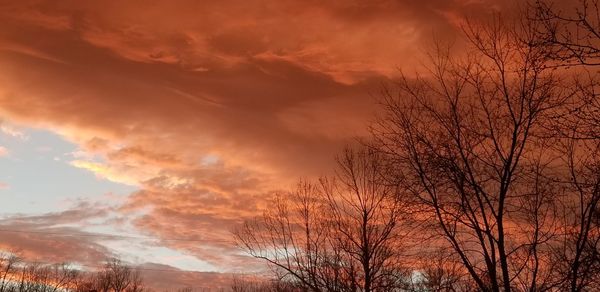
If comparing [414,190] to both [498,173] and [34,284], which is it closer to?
[498,173]

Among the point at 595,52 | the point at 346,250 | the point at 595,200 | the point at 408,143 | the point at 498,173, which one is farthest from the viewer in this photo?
the point at 346,250

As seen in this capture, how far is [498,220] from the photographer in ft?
37.8

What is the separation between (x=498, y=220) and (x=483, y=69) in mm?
3601

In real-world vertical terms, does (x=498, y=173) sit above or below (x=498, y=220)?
above

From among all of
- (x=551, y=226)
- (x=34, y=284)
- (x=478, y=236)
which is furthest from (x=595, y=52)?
(x=34, y=284)

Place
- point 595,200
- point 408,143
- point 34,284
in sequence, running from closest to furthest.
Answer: point 595,200, point 408,143, point 34,284

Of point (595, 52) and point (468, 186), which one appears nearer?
point (595, 52)

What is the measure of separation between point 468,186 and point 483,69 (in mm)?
2863

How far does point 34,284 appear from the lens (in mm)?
94562

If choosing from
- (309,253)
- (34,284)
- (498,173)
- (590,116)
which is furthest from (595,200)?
(34,284)

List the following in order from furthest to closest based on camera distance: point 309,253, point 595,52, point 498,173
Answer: point 309,253, point 498,173, point 595,52

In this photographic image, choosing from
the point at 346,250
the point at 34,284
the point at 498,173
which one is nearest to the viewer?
the point at 498,173

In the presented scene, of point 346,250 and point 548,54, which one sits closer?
point 548,54

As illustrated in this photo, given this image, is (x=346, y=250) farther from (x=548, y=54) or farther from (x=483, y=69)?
(x=548, y=54)
